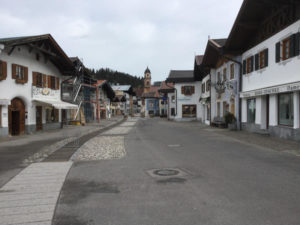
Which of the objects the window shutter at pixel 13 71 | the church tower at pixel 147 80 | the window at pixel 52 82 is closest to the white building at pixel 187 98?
the window at pixel 52 82

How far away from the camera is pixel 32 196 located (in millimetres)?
5328

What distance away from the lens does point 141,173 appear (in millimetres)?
7117

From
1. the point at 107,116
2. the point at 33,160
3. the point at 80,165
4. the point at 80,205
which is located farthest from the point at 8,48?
the point at 107,116

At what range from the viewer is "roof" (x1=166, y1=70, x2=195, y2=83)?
135 ft

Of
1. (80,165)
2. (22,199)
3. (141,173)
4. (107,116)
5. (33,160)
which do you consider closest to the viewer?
(22,199)

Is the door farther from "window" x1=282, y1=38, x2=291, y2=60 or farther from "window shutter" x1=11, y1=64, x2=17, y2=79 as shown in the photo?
"window" x1=282, y1=38, x2=291, y2=60

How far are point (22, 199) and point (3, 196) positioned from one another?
50 cm

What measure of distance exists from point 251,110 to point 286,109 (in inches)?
183

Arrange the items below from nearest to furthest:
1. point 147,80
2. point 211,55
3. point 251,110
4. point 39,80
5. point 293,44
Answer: point 293,44 → point 251,110 → point 39,80 → point 211,55 → point 147,80

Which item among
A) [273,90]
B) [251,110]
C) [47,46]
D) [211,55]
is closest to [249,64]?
[251,110]

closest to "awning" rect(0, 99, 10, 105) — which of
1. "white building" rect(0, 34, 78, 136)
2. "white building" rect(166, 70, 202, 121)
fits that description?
"white building" rect(0, 34, 78, 136)

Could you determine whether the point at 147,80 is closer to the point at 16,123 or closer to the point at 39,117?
the point at 39,117

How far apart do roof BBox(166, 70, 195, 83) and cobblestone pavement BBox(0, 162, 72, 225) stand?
34942mm

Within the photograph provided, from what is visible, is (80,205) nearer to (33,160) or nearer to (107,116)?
(33,160)
